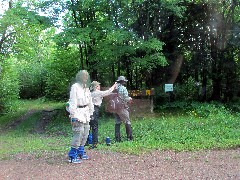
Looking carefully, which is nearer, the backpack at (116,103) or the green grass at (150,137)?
the green grass at (150,137)

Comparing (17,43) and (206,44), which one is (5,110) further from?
(206,44)

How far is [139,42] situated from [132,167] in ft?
33.2

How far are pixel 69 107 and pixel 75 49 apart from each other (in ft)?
53.7

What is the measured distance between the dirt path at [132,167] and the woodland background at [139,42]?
8.40m

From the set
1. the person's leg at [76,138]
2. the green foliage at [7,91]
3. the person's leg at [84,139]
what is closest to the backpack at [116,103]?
the person's leg at [84,139]

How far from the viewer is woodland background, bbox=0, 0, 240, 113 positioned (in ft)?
51.8

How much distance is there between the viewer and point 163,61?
51.4 feet

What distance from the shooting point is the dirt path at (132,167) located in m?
5.76

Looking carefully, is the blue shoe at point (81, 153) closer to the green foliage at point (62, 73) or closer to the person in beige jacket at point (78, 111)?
the person in beige jacket at point (78, 111)


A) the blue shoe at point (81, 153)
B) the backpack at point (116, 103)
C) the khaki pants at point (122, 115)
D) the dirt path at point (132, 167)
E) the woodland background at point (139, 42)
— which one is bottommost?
the dirt path at point (132, 167)

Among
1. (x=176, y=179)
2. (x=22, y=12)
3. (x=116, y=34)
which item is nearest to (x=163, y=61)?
(x=116, y=34)

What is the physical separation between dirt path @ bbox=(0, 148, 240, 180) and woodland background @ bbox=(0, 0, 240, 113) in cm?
840

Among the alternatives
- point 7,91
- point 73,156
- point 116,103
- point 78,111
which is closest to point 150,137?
point 116,103

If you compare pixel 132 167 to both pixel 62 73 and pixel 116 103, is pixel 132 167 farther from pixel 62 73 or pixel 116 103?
pixel 62 73
